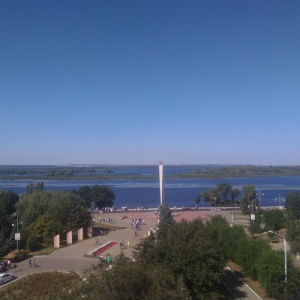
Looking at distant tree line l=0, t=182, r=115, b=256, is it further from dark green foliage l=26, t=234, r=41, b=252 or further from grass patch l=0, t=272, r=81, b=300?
grass patch l=0, t=272, r=81, b=300

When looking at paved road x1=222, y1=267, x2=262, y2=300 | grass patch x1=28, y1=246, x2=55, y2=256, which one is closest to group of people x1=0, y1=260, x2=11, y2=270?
grass patch x1=28, y1=246, x2=55, y2=256

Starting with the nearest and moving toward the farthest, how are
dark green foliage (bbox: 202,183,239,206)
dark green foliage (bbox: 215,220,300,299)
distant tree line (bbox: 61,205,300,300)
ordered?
distant tree line (bbox: 61,205,300,300) < dark green foliage (bbox: 215,220,300,299) < dark green foliage (bbox: 202,183,239,206)

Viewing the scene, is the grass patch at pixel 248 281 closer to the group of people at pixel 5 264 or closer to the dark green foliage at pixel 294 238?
the dark green foliage at pixel 294 238

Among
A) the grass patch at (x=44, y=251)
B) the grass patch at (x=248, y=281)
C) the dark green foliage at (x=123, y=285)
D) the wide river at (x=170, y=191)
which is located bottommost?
the wide river at (x=170, y=191)

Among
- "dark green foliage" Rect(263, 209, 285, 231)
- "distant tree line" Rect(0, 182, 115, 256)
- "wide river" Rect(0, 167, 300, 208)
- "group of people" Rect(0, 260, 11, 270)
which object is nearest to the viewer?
"group of people" Rect(0, 260, 11, 270)

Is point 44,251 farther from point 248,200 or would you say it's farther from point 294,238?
point 248,200

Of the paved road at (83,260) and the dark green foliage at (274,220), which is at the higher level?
the dark green foliage at (274,220)

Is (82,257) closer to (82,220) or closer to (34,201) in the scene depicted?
(82,220)

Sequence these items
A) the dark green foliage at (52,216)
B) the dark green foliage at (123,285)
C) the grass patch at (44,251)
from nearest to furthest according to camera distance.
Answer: the dark green foliage at (123,285), the grass patch at (44,251), the dark green foliage at (52,216)

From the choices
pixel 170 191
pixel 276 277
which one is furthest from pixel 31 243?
pixel 170 191

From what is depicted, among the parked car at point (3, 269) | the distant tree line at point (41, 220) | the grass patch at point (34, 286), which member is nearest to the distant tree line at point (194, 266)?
the grass patch at point (34, 286)

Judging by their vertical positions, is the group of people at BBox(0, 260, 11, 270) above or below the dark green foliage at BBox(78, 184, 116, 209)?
below

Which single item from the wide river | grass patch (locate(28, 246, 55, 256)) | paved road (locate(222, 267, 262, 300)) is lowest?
the wide river
